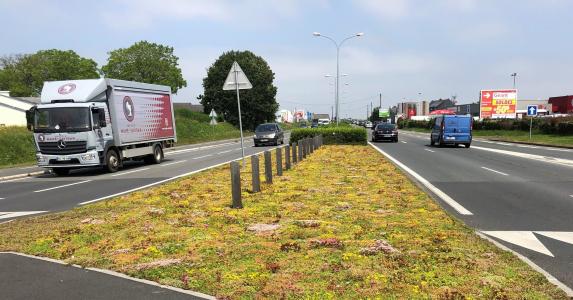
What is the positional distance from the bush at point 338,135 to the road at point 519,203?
13496mm

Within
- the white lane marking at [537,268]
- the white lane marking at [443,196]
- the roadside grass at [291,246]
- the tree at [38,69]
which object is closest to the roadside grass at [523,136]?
the white lane marking at [443,196]

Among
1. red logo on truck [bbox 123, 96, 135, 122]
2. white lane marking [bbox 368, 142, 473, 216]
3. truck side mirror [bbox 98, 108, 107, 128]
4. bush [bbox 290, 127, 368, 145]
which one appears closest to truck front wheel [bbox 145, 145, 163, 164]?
red logo on truck [bbox 123, 96, 135, 122]

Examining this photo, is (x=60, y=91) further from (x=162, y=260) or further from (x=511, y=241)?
(x=511, y=241)

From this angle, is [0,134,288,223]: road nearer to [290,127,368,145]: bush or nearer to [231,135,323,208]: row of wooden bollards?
[231,135,323,208]: row of wooden bollards

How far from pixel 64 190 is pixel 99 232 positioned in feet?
21.6

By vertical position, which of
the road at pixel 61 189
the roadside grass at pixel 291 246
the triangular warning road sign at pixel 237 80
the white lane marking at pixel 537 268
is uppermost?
the triangular warning road sign at pixel 237 80

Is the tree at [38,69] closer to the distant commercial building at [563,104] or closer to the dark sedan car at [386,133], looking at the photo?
the dark sedan car at [386,133]

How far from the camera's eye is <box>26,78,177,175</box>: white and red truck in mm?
15578

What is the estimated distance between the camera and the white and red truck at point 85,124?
15578mm

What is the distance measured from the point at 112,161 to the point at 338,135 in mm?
17120

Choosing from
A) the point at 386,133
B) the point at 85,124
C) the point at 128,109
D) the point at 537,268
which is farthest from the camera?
the point at 386,133

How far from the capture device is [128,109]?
1758 centimetres

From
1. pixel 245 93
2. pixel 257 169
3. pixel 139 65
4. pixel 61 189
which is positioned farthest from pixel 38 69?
pixel 257 169

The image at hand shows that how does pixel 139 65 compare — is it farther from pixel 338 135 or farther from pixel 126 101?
pixel 126 101
